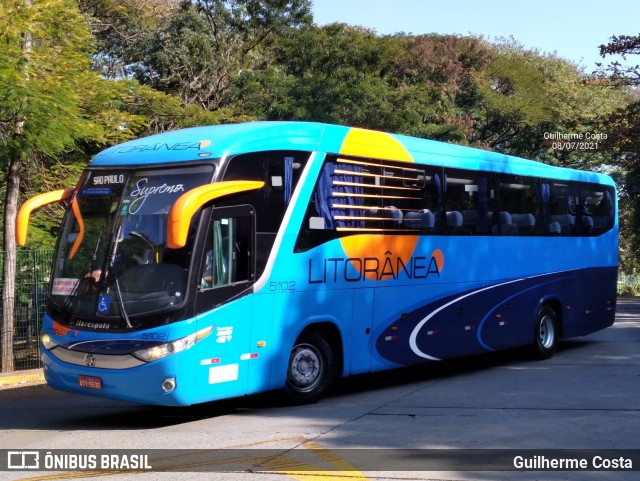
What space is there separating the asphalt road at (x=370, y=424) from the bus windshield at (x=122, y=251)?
4.90 feet

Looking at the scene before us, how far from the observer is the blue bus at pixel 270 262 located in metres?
9.85

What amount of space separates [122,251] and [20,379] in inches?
266

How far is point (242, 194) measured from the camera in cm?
1048

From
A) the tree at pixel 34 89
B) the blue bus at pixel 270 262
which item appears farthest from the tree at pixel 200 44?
the blue bus at pixel 270 262

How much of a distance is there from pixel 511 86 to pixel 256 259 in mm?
40802

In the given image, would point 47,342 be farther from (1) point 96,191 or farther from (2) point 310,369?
(2) point 310,369

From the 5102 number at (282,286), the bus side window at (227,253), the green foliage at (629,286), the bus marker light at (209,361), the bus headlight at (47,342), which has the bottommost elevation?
the green foliage at (629,286)

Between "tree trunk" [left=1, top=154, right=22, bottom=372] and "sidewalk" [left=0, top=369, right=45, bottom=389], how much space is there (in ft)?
3.59

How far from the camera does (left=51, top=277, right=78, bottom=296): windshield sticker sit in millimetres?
10359

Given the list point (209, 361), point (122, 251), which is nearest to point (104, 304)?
point (122, 251)

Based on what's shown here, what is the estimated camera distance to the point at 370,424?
983 centimetres

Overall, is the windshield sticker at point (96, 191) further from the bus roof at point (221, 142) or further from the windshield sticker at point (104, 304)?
the windshield sticker at point (104, 304)

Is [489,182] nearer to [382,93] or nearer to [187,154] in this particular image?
[187,154]

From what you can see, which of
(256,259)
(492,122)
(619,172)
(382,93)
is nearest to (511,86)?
(492,122)
